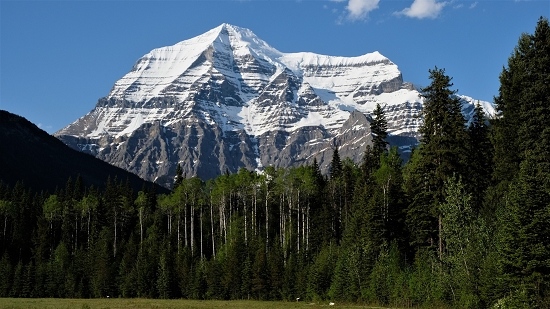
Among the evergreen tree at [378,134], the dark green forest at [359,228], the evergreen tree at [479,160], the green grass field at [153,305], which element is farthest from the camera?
the evergreen tree at [378,134]

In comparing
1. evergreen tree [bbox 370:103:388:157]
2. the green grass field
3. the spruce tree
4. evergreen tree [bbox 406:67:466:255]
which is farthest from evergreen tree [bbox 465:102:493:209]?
evergreen tree [bbox 370:103:388:157]

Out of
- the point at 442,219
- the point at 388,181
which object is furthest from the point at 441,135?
the point at 388,181

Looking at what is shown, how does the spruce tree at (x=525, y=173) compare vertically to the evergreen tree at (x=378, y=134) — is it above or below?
below

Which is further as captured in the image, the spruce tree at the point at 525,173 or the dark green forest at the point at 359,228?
the dark green forest at the point at 359,228

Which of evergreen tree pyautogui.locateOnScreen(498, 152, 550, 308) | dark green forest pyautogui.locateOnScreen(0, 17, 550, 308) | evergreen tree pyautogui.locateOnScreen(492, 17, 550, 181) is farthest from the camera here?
evergreen tree pyautogui.locateOnScreen(492, 17, 550, 181)

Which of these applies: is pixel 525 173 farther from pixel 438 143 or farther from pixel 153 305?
pixel 153 305

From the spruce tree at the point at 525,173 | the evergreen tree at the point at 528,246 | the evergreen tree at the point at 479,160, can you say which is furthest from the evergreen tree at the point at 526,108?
the evergreen tree at the point at 528,246

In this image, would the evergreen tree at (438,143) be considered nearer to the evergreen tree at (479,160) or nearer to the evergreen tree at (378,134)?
the evergreen tree at (479,160)

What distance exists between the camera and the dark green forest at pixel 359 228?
48.5 meters

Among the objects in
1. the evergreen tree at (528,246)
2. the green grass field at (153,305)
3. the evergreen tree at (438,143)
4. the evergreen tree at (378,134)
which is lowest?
the green grass field at (153,305)

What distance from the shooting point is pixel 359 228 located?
80812 millimetres

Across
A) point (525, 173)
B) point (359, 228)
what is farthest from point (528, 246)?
point (359, 228)

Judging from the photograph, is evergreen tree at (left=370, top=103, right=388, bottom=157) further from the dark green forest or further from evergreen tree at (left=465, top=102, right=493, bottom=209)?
evergreen tree at (left=465, top=102, right=493, bottom=209)

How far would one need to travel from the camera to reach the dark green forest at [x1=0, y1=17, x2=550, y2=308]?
48.5m
